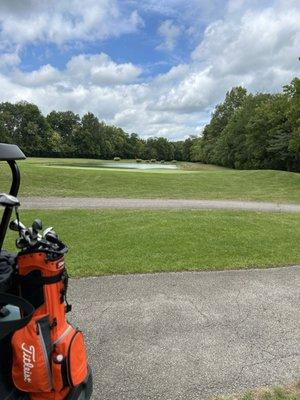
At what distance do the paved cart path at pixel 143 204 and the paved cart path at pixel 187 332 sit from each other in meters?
8.69

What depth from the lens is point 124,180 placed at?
23.1 meters

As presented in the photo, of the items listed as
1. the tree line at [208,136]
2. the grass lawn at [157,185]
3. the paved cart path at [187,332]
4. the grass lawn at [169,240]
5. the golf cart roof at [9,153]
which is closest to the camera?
the golf cart roof at [9,153]

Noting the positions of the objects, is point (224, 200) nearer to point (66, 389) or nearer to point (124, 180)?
point (124, 180)

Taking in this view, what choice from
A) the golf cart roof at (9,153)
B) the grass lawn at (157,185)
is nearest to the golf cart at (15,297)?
the golf cart roof at (9,153)

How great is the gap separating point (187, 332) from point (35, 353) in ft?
7.40

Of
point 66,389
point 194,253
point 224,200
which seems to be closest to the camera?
point 66,389

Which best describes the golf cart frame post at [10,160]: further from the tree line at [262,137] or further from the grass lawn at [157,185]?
the tree line at [262,137]

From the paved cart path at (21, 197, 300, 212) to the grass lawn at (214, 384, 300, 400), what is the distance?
37.3ft

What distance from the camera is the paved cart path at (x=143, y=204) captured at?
14.7m

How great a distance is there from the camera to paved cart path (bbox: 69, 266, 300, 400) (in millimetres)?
3531

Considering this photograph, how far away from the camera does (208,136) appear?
83.1 m

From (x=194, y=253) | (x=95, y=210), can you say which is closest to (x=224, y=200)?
(x=95, y=210)

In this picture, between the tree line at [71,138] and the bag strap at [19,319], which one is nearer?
the bag strap at [19,319]

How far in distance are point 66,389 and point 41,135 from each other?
92268 mm
